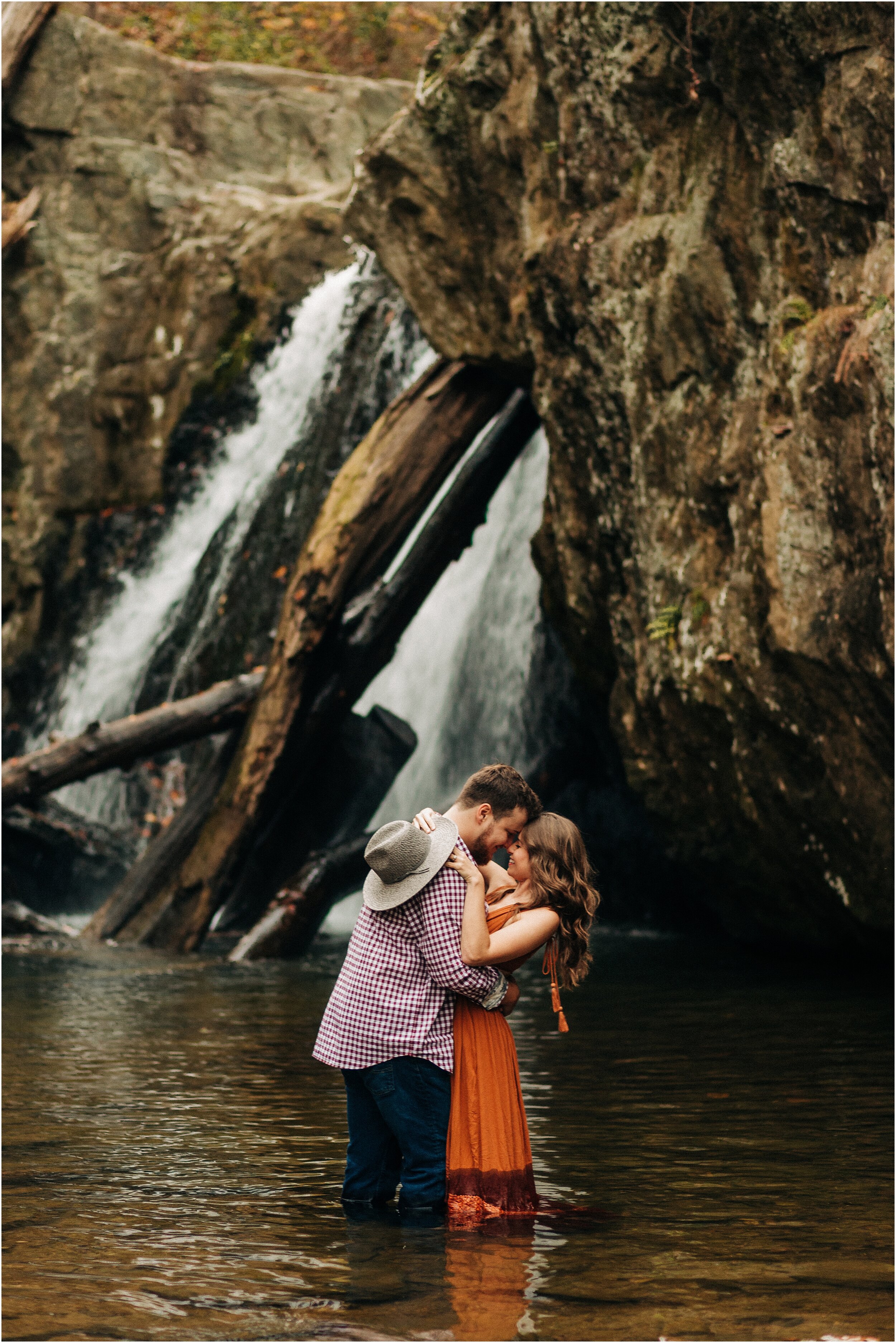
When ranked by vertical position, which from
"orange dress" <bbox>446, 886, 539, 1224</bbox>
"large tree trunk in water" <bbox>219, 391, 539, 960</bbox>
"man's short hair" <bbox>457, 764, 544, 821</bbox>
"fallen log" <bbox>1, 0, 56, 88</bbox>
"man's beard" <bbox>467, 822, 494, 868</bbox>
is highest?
"fallen log" <bbox>1, 0, 56, 88</bbox>

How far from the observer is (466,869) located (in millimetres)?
4527

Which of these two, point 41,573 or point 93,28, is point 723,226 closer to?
point 41,573

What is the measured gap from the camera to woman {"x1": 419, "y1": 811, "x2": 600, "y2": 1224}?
14.8 ft

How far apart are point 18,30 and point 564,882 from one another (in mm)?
19455

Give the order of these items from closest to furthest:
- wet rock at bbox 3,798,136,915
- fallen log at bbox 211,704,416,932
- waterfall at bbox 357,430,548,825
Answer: fallen log at bbox 211,704,416,932 < wet rock at bbox 3,798,136,915 < waterfall at bbox 357,430,548,825

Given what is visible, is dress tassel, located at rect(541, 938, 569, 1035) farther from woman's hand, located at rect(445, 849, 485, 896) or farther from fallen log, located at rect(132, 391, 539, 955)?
fallen log, located at rect(132, 391, 539, 955)

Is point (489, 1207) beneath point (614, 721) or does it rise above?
beneath

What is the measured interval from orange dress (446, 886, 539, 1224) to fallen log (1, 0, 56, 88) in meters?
19.3

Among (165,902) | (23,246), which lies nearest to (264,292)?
(23,246)

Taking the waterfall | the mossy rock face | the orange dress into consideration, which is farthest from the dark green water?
the waterfall

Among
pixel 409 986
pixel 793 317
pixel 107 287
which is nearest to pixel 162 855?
pixel 793 317

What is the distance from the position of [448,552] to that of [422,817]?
8.94 m

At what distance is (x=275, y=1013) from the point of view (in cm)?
934

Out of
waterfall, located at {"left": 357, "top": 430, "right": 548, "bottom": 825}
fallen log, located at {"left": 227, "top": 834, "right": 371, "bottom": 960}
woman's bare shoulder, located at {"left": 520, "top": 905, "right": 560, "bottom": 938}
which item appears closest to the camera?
woman's bare shoulder, located at {"left": 520, "top": 905, "right": 560, "bottom": 938}
